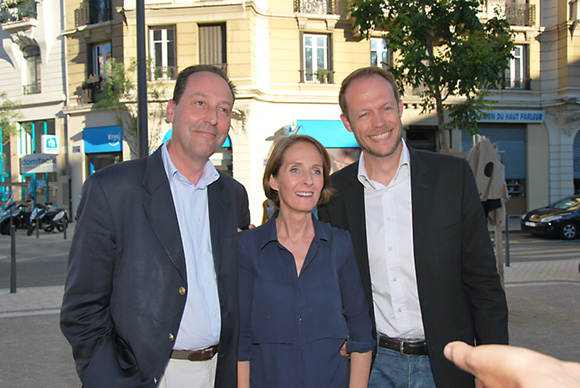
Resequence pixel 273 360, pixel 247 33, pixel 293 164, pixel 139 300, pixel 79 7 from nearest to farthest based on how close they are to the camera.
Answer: pixel 139 300 < pixel 273 360 < pixel 293 164 < pixel 247 33 < pixel 79 7

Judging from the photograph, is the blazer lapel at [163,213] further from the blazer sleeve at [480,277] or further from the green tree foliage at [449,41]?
the green tree foliage at [449,41]

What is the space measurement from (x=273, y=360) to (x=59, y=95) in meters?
24.2

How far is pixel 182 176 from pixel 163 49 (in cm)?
1806

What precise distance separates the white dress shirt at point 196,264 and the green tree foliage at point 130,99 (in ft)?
53.6

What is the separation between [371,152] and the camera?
7.96 ft

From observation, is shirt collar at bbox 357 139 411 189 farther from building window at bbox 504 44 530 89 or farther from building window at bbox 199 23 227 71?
building window at bbox 504 44 530 89

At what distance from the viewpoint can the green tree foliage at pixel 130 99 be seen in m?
18.0

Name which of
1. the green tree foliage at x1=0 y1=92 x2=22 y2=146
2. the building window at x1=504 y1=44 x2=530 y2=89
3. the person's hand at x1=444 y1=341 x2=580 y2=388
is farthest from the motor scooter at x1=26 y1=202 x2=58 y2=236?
the building window at x1=504 y1=44 x2=530 y2=89

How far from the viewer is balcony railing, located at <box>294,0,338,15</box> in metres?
19.5

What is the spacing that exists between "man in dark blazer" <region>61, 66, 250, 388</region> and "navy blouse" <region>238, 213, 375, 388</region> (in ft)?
0.31

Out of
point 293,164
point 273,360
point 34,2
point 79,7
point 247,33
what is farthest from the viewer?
point 34,2

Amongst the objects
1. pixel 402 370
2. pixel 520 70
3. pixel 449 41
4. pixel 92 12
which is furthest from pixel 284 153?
pixel 520 70

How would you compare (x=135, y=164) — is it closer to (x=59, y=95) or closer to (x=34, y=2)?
(x=59, y=95)

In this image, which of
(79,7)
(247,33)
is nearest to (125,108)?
(247,33)
